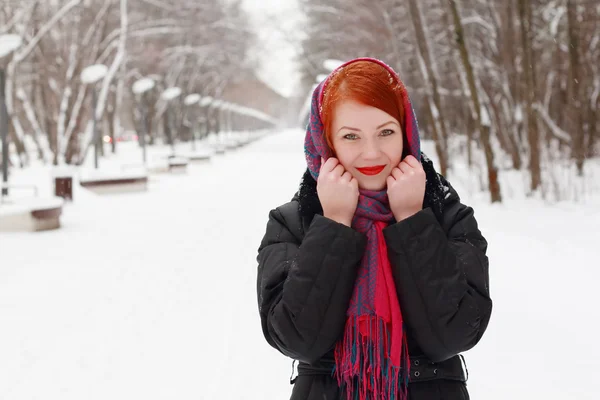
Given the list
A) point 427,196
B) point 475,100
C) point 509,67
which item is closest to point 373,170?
point 427,196

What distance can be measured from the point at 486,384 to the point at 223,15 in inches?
1458

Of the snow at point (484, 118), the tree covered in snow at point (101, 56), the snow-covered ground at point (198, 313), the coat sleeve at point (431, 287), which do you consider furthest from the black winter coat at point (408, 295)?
the tree covered in snow at point (101, 56)

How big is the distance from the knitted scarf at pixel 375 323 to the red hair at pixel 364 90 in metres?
0.02

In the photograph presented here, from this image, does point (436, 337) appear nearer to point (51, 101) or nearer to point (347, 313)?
point (347, 313)

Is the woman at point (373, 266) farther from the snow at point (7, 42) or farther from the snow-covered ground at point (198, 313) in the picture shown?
the snow at point (7, 42)

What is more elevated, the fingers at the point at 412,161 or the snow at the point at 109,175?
the fingers at the point at 412,161

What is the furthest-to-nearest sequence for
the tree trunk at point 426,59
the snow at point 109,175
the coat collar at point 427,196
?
the snow at point 109,175, the tree trunk at point 426,59, the coat collar at point 427,196

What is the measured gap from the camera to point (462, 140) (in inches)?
1132

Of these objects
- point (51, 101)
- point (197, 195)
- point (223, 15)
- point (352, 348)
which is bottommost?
point (197, 195)

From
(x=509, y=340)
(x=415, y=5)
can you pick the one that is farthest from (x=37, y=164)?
(x=509, y=340)

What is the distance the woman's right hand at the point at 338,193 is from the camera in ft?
4.58

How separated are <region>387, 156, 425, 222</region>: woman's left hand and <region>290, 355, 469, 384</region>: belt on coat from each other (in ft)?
1.22

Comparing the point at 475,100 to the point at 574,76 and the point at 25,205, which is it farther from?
the point at 25,205

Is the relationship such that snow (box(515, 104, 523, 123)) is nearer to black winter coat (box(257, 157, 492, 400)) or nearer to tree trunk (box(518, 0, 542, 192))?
tree trunk (box(518, 0, 542, 192))
